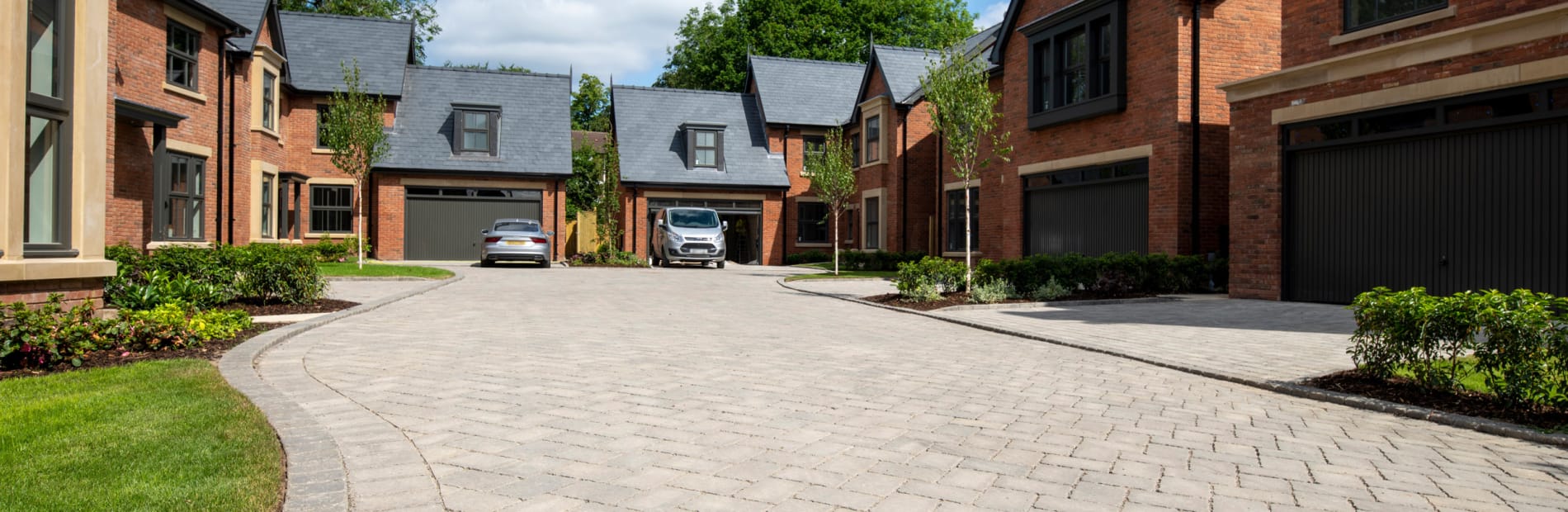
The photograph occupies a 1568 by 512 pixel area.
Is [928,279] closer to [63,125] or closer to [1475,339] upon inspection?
[1475,339]

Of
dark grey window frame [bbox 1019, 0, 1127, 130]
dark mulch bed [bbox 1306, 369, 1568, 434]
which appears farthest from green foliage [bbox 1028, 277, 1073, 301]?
dark mulch bed [bbox 1306, 369, 1568, 434]

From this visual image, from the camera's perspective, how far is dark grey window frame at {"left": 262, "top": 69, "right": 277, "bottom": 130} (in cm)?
2511

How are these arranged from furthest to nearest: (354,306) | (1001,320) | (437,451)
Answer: (354,306)
(1001,320)
(437,451)

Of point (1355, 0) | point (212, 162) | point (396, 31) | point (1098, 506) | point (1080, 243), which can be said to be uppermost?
point (396, 31)

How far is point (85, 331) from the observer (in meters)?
7.41

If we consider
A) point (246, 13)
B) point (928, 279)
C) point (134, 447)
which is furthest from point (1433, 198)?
point (246, 13)

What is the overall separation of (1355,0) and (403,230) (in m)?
27.5

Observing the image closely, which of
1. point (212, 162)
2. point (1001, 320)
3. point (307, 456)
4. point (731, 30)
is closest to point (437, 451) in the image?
point (307, 456)

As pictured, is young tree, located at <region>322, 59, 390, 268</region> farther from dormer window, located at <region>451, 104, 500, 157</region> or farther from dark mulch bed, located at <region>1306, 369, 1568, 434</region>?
dark mulch bed, located at <region>1306, 369, 1568, 434</region>

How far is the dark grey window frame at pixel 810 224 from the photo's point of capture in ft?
118

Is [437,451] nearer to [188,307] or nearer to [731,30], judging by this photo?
[188,307]

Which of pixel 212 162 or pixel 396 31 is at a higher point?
pixel 396 31

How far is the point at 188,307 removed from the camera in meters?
10.3

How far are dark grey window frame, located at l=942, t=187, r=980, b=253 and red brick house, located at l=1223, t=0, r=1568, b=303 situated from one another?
10.3 metres
